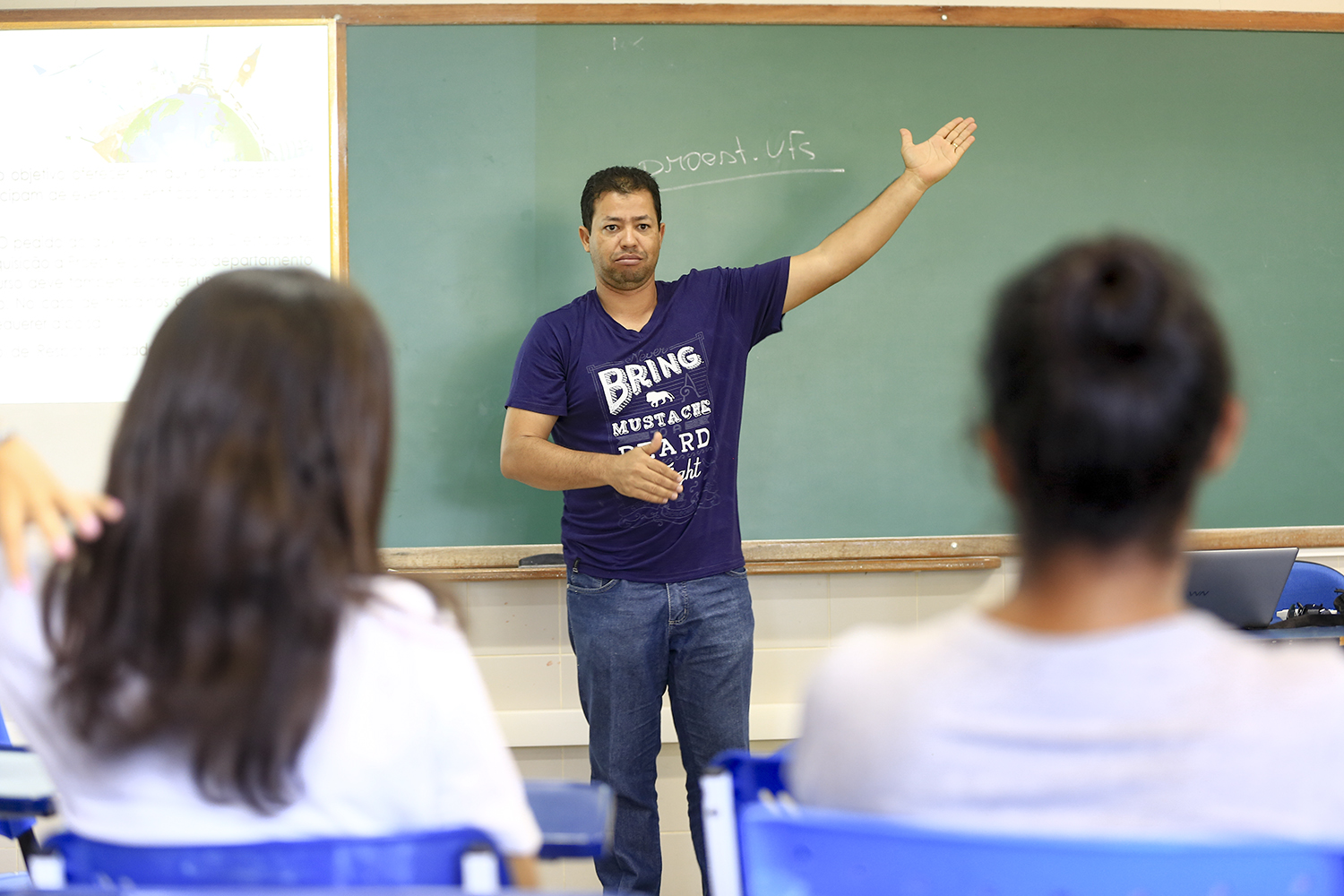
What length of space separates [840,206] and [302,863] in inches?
86.0

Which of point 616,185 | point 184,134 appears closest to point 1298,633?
point 616,185

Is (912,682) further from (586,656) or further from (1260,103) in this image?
(1260,103)

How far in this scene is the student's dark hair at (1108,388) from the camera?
0.64 meters

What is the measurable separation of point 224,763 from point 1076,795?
1.98 feet

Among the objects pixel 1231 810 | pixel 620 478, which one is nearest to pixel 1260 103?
pixel 620 478

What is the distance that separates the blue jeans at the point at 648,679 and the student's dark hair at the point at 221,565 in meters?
1.41

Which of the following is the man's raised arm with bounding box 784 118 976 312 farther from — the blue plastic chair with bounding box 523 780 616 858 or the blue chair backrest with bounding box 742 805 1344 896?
the blue chair backrest with bounding box 742 805 1344 896

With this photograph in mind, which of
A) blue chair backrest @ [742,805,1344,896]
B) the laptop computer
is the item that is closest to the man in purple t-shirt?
the laptop computer

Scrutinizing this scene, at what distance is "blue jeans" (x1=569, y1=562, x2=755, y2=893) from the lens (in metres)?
2.13

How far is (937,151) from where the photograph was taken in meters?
2.30

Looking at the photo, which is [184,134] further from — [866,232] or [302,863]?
[302,863]

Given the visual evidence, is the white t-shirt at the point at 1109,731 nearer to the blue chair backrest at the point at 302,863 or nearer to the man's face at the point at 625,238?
the blue chair backrest at the point at 302,863

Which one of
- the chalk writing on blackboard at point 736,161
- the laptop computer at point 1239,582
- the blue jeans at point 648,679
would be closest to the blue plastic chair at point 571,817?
the blue jeans at point 648,679

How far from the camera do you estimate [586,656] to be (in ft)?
7.09
